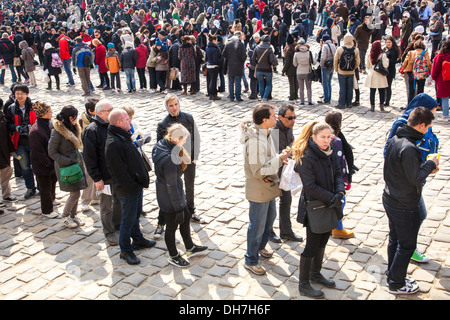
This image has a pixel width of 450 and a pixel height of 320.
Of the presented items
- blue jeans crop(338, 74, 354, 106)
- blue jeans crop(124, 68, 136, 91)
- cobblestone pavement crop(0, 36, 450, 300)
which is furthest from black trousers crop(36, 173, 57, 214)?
blue jeans crop(124, 68, 136, 91)

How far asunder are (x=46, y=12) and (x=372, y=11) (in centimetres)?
2217

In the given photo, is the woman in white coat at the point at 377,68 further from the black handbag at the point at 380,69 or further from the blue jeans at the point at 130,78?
the blue jeans at the point at 130,78

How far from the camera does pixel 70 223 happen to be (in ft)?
22.9

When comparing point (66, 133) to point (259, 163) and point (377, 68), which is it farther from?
point (377, 68)

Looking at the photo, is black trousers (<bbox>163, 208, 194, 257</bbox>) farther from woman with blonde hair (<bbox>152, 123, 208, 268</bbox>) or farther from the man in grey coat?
the man in grey coat

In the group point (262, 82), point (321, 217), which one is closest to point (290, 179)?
point (321, 217)

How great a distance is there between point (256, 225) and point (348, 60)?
292 inches

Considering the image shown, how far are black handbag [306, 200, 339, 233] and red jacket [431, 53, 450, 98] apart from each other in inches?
276

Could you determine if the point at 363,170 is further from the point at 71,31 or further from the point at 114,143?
the point at 71,31

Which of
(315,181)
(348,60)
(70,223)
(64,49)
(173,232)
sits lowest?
(70,223)

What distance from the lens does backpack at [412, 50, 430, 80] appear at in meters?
11.0

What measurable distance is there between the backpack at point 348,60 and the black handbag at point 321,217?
7576 mm

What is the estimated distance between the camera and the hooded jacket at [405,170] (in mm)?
4797

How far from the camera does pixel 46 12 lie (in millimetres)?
33000
